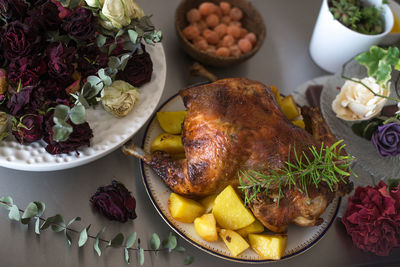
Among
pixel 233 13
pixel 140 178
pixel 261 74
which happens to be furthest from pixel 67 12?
pixel 261 74

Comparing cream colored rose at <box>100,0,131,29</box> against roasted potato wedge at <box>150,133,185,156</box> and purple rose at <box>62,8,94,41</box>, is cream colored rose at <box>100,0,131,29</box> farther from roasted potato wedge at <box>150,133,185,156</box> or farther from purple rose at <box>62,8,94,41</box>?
roasted potato wedge at <box>150,133,185,156</box>

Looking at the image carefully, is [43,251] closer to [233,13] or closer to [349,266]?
[349,266]

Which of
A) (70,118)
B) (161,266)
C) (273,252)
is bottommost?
(161,266)

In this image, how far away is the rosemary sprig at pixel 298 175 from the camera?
87cm

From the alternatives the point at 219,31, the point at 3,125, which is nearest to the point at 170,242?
the point at 3,125

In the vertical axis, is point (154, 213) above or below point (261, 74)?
below

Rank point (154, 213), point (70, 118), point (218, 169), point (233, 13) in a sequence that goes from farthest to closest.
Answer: point (233, 13), point (154, 213), point (218, 169), point (70, 118)

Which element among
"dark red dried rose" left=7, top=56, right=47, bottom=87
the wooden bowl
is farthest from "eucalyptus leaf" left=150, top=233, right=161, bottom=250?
the wooden bowl

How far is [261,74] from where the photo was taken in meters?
1.41

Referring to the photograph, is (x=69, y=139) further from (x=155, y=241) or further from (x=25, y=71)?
(x=155, y=241)

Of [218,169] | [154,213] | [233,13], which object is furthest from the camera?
[233,13]

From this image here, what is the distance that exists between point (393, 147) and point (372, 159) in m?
0.08

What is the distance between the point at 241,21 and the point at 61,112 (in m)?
0.81

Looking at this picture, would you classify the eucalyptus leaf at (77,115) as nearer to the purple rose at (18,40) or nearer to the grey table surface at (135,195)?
the purple rose at (18,40)
